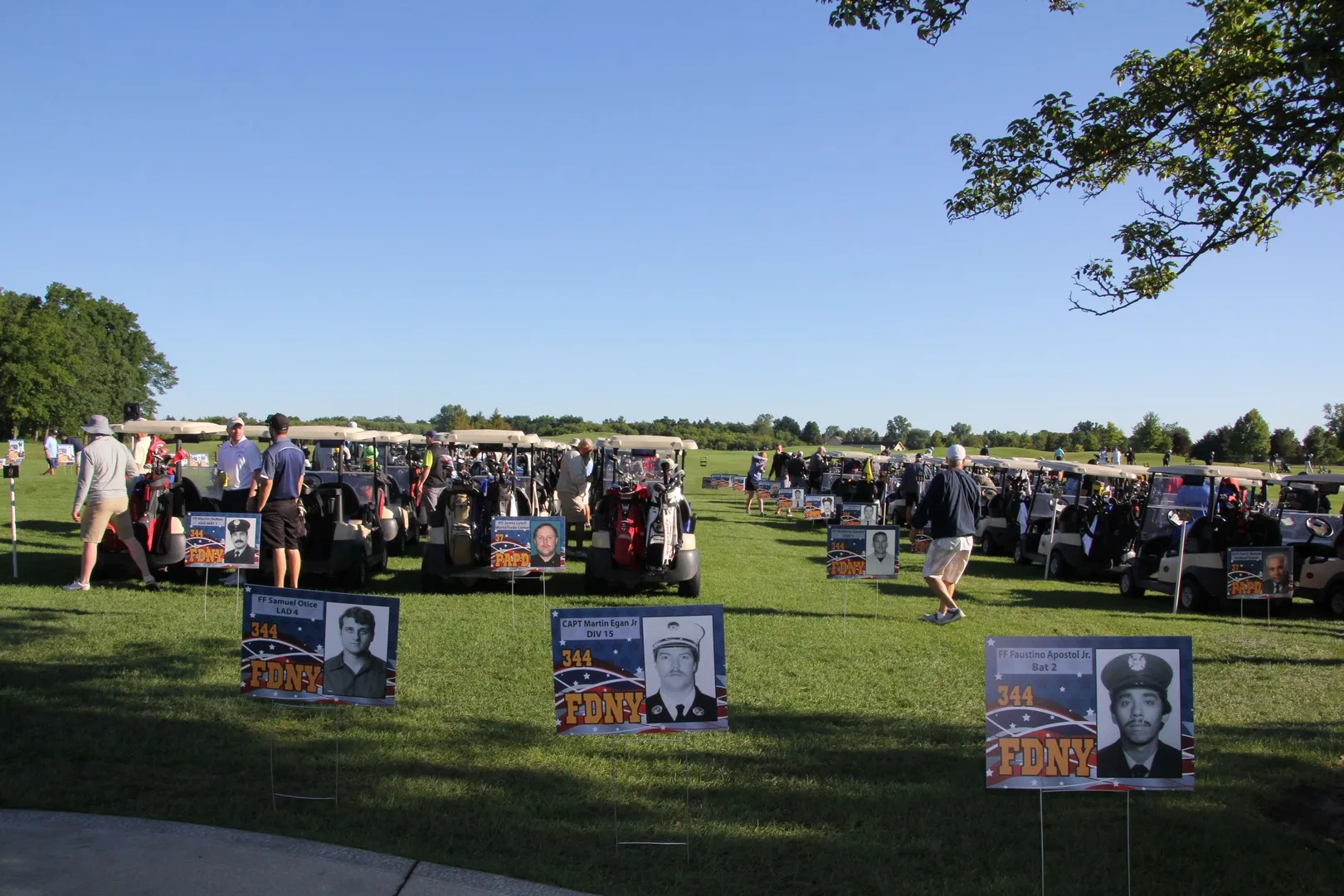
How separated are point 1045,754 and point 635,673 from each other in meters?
1.65

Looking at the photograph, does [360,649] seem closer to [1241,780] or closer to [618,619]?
[618,619]

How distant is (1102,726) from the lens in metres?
3.89

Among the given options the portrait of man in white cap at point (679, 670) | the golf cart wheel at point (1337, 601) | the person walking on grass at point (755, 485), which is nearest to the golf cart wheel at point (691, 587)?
the portrait of man in white cap at point (679, 670)

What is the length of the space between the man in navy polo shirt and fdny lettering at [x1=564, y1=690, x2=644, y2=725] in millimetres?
5623

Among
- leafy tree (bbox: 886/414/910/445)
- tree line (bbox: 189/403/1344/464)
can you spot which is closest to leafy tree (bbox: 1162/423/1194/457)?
tree line (bbox: 189/403/1344/464)

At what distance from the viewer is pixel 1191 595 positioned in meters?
12.2

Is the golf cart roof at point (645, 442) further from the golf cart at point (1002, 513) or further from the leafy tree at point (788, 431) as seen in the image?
the leafy tree at point (788, 431)

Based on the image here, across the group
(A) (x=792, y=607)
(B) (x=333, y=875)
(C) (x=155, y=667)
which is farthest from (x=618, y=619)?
(A) (x=792, y=607)

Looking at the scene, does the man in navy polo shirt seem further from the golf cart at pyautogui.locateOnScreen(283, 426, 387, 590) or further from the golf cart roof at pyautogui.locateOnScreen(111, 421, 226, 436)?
the golf cart roof at pyautogui.locateOnScreen(111, 421, 226, 436)

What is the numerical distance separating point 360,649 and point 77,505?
6.21 metres

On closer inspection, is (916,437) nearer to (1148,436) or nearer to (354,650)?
(1148,436)

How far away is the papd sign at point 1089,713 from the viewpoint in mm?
3867

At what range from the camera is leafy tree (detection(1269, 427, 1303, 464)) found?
→ 3762 cm

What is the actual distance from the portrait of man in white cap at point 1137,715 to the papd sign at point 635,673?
149 cm
